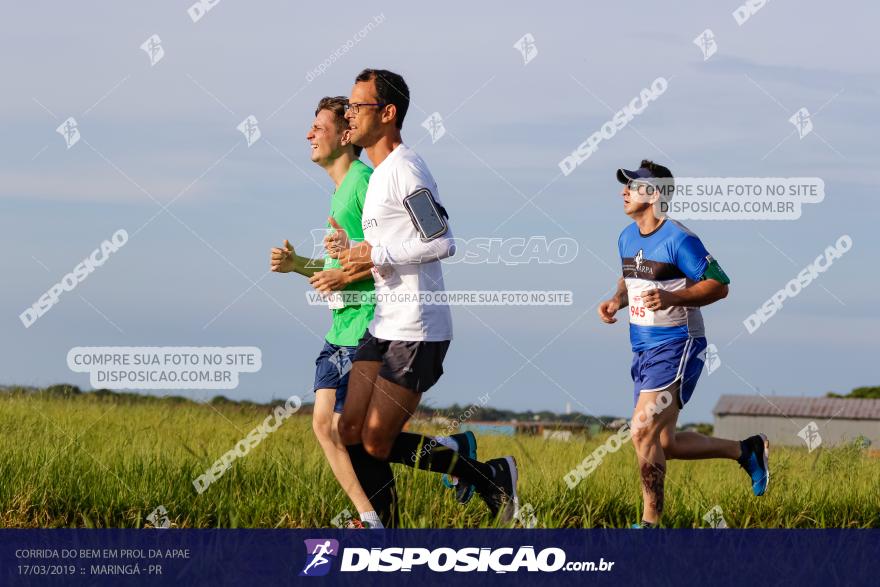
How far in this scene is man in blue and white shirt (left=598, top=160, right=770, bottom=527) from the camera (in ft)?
23.4

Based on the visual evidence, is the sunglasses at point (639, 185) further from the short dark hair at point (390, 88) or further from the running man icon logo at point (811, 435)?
the running man icon logo at point (811, 435)

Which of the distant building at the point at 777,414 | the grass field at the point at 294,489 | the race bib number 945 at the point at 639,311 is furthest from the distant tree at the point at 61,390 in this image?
the distant building at the point at 777,414

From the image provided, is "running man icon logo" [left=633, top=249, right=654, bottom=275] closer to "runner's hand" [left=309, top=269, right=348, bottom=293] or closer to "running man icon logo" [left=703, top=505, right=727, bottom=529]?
"running man icon logo" [left=703, top=505, right=727, bottom=529]

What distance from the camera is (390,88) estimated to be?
22.1 feet

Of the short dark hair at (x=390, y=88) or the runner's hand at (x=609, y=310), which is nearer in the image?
the short dark hair at (x=390, y=88)

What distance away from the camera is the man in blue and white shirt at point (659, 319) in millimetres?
7141

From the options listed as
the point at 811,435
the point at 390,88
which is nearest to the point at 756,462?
the point at 811,435

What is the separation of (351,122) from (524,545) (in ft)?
8.45

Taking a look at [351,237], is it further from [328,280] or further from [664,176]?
[664,176]

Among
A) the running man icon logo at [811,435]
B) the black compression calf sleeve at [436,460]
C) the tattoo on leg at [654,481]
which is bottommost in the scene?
the tattoo on leg at [654,481]

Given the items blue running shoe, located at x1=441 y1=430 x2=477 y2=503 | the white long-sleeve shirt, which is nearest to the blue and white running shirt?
blue running shoe, located at x1=441 y1=430 x2=477 y2=503

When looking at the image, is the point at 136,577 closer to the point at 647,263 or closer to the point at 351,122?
the point at 351,122

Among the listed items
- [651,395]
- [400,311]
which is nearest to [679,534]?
[651,395]

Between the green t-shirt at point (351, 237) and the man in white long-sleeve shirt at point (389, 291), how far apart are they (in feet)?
0.37
